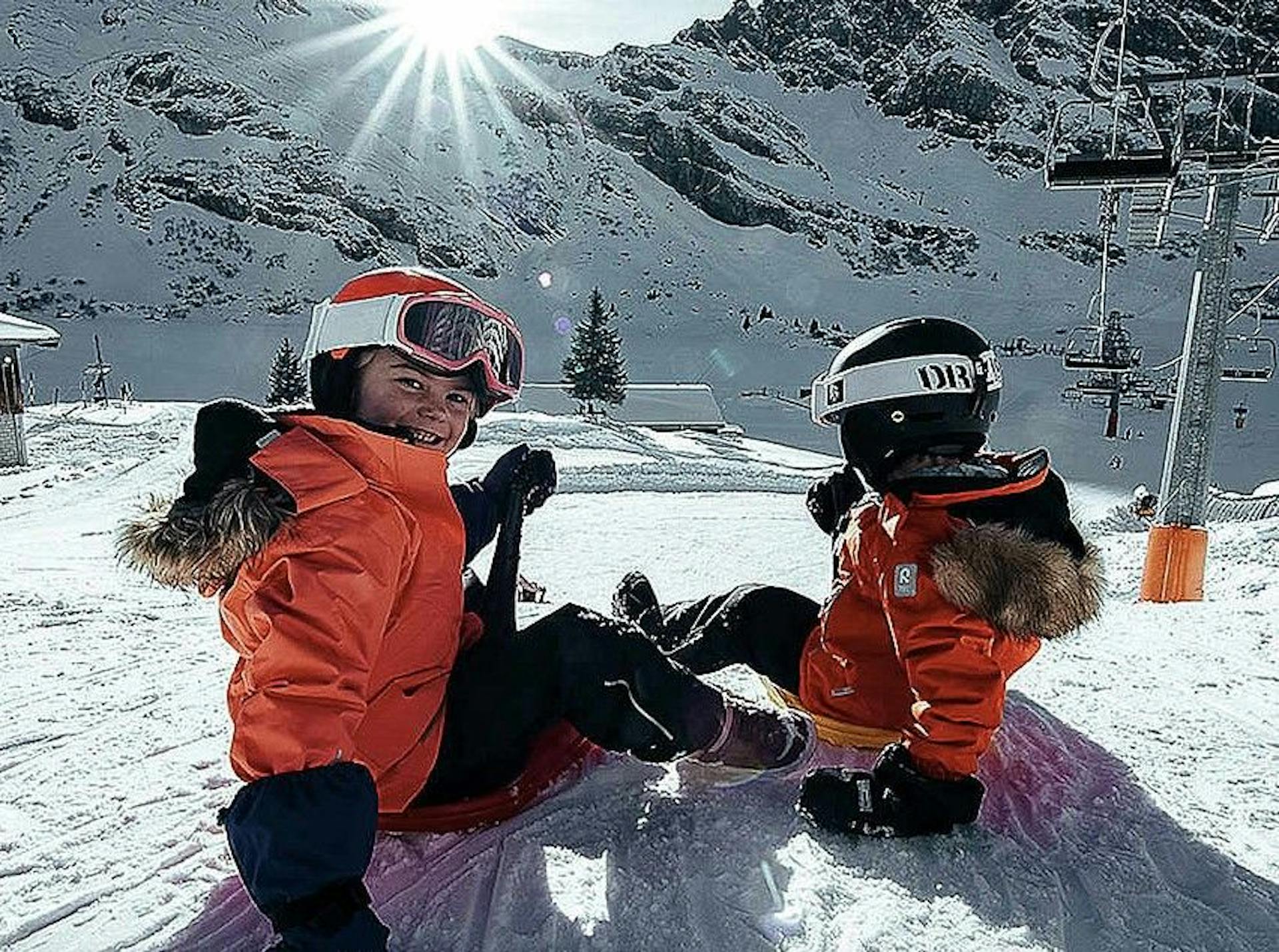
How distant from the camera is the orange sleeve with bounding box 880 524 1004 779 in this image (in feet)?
6.19

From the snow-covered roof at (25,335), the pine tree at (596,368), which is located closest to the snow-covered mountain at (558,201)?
the pine tree at (596,368)

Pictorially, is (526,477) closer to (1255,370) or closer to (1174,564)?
(1174,564)

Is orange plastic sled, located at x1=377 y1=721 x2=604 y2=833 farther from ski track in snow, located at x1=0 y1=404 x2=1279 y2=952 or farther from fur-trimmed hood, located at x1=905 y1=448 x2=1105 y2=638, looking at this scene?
fur-trimmed hood, located at x1=905 y1=448 x2=1105 y2=638

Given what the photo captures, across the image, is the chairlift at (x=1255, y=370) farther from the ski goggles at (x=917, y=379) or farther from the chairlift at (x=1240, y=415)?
the chairlift at (x=1240, y=415)

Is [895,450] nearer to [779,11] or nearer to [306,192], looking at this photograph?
[306,192]

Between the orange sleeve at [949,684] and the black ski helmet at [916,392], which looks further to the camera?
the black ski helmet at [916,392]

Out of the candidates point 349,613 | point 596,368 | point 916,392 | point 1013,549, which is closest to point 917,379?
point 916,392

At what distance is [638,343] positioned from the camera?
56.7m

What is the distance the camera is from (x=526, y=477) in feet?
8.12

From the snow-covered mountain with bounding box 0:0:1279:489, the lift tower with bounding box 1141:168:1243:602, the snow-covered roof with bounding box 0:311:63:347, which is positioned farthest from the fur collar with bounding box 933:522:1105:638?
the snow-covered mountain with bounding box 0:0:1279:489

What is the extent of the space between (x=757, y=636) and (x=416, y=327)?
4.17ft

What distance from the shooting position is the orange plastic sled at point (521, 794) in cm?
193

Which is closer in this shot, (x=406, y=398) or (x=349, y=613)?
(x=349, y=613)

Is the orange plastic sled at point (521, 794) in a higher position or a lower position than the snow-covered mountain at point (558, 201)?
lower
